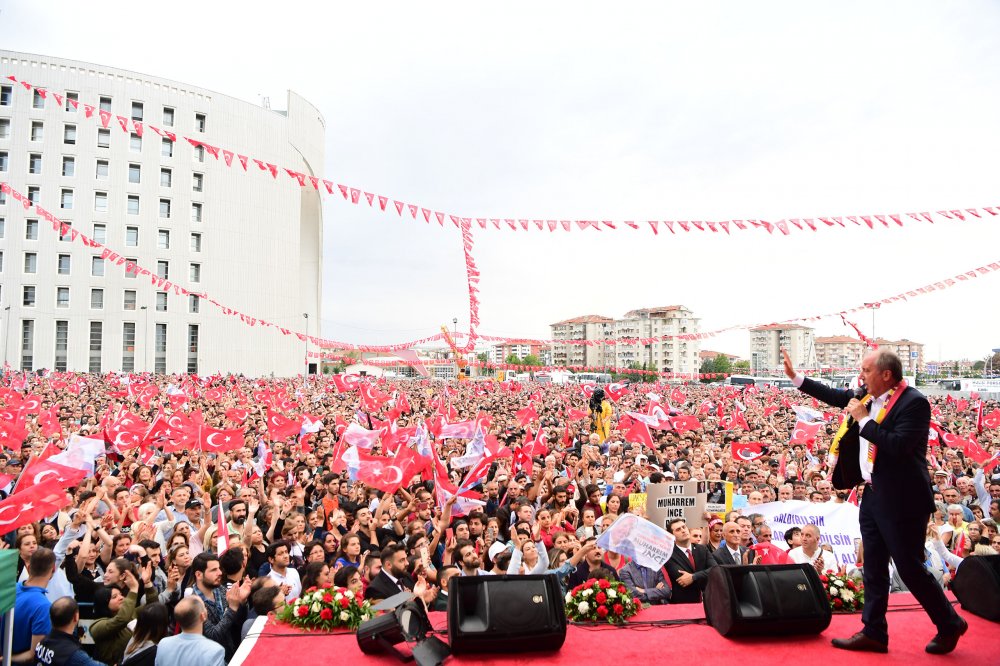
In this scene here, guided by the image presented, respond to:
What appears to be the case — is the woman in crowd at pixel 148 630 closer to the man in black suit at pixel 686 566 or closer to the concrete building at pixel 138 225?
the man in black suit at pixel 686 566

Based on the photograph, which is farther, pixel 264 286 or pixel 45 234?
pixel 264 286

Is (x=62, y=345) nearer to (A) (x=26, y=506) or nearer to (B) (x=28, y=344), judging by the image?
(B) (x=28, y=344)

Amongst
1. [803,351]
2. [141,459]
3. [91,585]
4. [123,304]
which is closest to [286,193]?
[123,304]

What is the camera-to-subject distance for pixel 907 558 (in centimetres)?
363

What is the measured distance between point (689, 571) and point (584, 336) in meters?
147

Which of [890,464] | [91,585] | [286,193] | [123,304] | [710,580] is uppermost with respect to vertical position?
[286,193]

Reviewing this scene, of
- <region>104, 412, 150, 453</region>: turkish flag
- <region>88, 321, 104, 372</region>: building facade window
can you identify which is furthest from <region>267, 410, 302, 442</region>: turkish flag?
<region>88, 321, 104, 372</region>: building facade window

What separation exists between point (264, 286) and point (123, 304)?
1187 cm

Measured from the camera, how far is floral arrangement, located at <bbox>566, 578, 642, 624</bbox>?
4.37 m

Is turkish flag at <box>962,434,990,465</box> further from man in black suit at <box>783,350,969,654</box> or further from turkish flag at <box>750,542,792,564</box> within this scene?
man in black suit at <box>783,350,969,654</box>

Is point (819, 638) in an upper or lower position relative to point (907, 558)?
lower

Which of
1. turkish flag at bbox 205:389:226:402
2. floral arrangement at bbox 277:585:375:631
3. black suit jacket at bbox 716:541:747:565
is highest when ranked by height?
turkish flag at bbox 205:389:226:402


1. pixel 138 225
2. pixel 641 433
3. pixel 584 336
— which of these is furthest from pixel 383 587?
pixel 584 336

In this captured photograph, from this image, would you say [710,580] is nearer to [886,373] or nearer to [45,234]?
[886,373]
